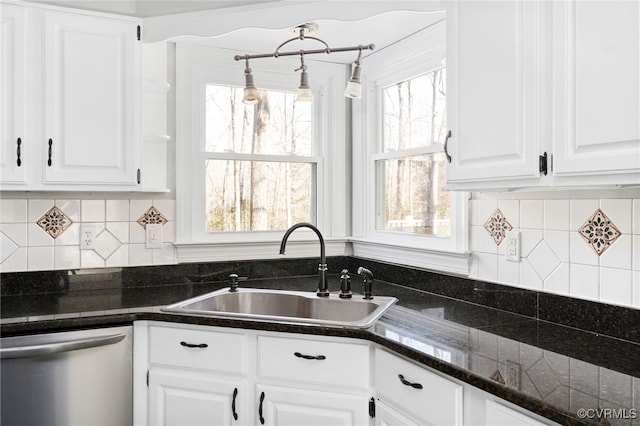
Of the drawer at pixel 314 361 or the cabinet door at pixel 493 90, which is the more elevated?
the cabinet door at pixel 493 90

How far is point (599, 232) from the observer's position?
5.19 ft

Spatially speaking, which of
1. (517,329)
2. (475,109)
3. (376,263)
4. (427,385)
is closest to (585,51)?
(475,109)

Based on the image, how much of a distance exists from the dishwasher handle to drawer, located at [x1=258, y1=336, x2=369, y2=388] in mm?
586

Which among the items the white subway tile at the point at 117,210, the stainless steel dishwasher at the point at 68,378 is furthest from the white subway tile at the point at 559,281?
the white subway tile at the point at 117,210

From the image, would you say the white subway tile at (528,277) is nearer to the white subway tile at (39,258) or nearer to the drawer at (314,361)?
the drawer at (314,361)

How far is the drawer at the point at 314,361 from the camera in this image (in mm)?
1703

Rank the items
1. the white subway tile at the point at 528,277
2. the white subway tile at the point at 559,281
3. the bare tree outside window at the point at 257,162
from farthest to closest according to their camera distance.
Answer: the bare tree outside window at the point at 257,162
the white subway tile at the point at 528,277
the white subway tile at the point at 559,281

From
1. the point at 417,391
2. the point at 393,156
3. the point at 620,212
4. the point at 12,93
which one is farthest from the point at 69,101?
the point at 620,212

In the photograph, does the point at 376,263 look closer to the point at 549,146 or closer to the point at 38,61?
the point at 549,146

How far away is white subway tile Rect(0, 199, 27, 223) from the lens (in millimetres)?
2266

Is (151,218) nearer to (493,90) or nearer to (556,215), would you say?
(493,90)

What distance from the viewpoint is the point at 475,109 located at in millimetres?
1624

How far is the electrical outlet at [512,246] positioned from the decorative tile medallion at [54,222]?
1.98 metres

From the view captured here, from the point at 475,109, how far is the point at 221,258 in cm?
156
